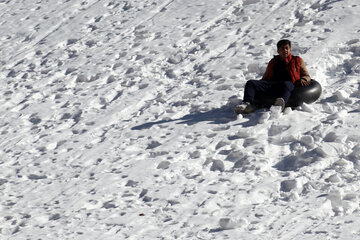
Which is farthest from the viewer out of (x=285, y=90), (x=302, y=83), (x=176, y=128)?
(x=176, y=128)

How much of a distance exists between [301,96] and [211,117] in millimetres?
1166

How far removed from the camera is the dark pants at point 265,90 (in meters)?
7.29

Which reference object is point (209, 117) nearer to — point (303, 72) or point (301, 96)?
point (301, 96)

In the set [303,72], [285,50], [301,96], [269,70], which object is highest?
[285,50]

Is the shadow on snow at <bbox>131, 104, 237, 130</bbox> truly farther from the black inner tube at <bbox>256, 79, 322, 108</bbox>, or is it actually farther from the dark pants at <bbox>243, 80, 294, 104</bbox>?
the black inner tube at <bbox>256, 79, 322, 108</bbox>

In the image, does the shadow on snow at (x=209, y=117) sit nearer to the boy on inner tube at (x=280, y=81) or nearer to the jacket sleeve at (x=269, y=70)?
the boy on inner tube at (x=280, y=81)

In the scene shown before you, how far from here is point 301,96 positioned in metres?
7.28

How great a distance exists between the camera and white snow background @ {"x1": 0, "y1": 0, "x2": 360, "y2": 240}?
544 cm

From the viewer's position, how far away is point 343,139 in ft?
20.8

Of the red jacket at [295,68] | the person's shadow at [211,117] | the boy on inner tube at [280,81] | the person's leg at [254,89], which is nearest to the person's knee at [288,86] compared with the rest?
the boy on inner tube at [280,81]

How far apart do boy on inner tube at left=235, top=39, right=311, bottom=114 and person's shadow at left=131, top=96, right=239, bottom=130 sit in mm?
202

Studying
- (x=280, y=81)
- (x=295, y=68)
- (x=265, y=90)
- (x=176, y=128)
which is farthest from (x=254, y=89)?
(x=176, y=128)

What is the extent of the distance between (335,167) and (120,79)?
177 inches

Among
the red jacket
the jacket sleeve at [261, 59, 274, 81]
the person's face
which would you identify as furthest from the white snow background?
the person's face
